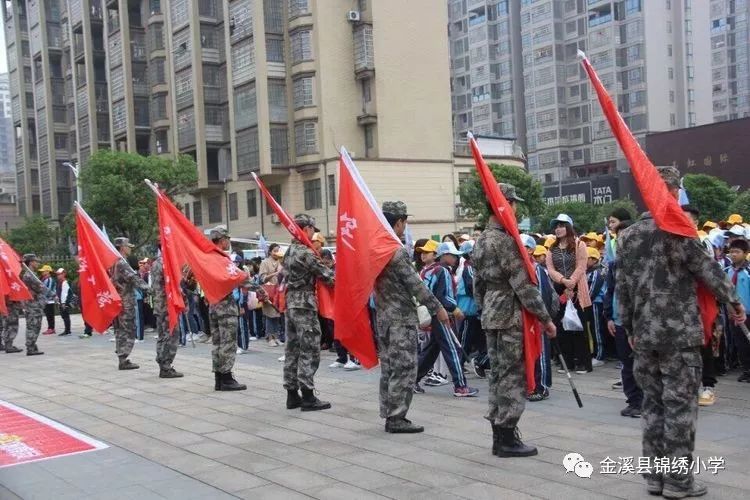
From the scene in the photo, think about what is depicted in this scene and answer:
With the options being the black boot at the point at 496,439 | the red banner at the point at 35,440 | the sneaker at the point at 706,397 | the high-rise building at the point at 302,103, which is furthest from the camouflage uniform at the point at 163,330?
the high-rise building at the point at 302,103

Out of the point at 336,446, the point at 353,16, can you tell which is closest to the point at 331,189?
the point at 353,16

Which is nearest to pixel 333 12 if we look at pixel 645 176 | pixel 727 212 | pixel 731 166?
pixel 727 212

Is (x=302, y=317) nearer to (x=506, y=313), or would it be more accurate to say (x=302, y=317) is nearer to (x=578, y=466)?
(x=506, y=313)

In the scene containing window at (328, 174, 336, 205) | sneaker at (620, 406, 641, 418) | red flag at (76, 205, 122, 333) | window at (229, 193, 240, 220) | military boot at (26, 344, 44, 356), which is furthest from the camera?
window at (229, 193, 240, 220)

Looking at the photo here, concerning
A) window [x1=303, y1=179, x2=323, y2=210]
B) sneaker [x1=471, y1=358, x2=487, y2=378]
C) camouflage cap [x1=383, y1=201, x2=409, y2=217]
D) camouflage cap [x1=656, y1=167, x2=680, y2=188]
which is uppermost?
window [x1=303, y1=179, x2=323, y2=210]

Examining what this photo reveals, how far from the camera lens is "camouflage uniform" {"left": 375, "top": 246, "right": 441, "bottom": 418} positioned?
7.11 metres

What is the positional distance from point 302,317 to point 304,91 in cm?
3635

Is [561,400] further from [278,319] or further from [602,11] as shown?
[602,11]

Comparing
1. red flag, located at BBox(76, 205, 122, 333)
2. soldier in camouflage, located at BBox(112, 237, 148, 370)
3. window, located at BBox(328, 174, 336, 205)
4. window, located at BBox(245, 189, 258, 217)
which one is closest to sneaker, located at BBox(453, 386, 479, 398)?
red flag, located at BBox(76, 205, 122, 333)

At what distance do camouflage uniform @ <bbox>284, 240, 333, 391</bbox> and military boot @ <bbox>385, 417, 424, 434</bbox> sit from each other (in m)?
1.45

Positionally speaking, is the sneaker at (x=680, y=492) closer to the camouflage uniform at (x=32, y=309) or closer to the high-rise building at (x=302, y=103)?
the camouflage uniform at (x=32, y=309)

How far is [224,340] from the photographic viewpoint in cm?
995

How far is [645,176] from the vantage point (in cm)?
498

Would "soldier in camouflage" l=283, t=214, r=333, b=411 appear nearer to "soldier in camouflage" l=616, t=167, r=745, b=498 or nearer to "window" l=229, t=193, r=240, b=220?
"soldier in camouflage" l=616, t=167, r=745, b=498
